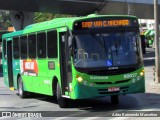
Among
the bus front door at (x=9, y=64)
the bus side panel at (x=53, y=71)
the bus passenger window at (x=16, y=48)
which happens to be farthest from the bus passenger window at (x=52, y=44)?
the bus front door at (x=9, y=64)

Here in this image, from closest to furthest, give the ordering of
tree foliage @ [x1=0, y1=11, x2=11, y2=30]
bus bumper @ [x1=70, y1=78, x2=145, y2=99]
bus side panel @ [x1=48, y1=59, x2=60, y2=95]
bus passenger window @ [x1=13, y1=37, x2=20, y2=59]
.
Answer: bus bumper @ [x1=70, y1=78, x2=145, y2=99], bus side panel @ [x1=48, y1=59, x2=60, y2=95], bus passenger window @ [x1=13, y1=37, x2=20, y2=59], tree foliage @ [x1=0, y1=11, x2=11, y2=30]

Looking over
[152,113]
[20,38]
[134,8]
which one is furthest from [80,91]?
[134,8]

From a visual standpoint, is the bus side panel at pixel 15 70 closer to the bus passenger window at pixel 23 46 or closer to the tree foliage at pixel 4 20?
the bus passenger window at pixel 23 46

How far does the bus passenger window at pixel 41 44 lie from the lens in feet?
52.9

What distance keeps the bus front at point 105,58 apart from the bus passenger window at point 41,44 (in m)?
2.53

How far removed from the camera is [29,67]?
18062mm

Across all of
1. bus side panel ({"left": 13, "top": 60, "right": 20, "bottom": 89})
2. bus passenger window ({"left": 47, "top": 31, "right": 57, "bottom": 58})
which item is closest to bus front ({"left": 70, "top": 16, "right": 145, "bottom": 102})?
bus passenger window ({"left": 47, "top": 31, "right": 57, "bottom": 58})

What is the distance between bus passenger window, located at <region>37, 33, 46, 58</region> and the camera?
1611 cm

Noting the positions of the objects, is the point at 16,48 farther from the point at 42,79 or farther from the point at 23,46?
the point at 42,79

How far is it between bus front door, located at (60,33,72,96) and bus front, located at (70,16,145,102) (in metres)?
0.45

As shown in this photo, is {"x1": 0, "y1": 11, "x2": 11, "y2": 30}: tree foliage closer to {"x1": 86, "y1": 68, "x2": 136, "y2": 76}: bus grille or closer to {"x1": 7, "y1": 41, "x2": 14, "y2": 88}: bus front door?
{"x1": 7, "y1": 41, "x2": 14, "y2": 88}: bus front door

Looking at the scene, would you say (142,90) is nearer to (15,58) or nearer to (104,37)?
(104,37)

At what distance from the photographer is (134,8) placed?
50.9m

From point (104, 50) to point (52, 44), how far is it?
2171 millimetres
